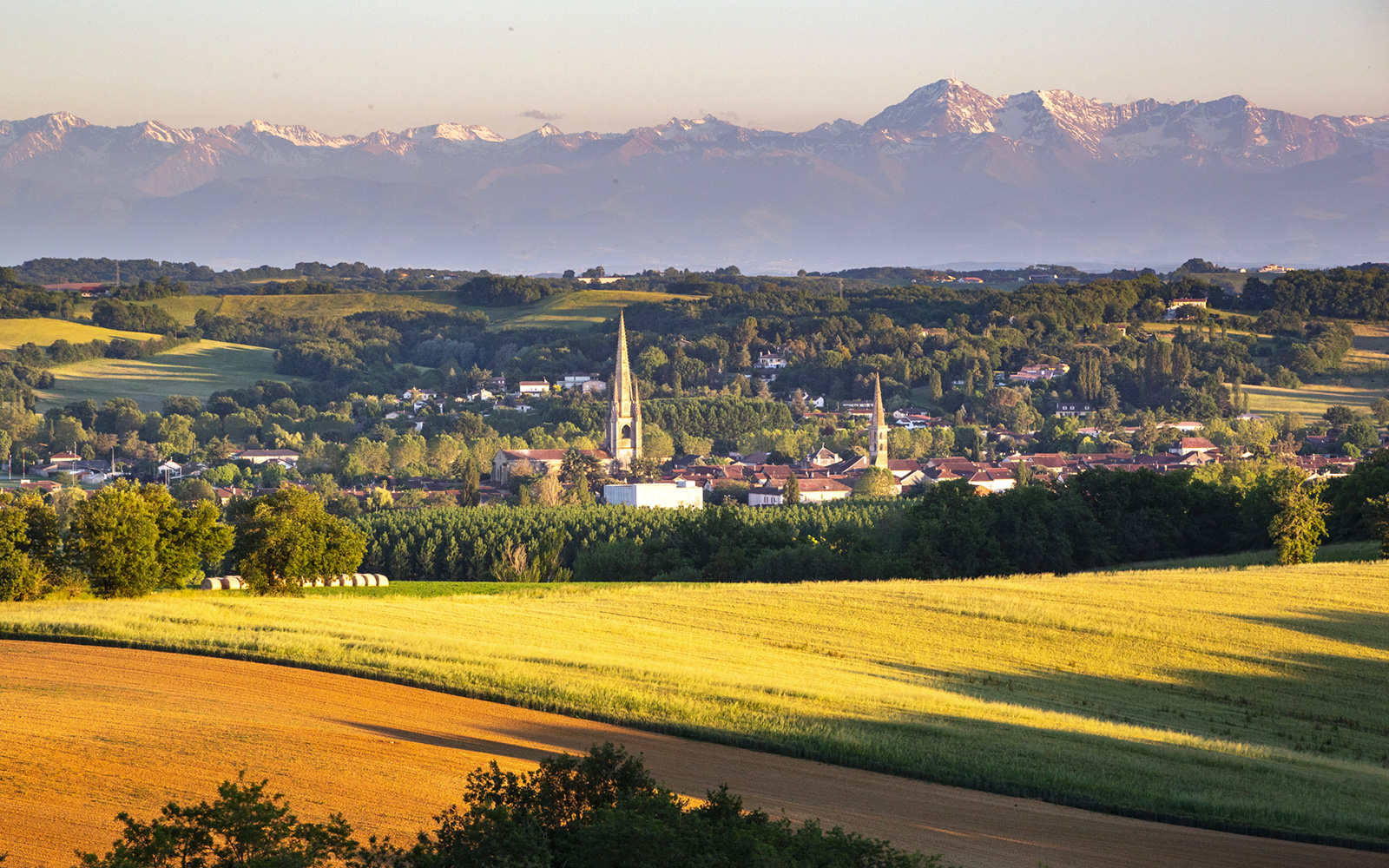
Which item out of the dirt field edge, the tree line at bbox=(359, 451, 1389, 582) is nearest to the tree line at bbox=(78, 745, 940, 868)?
the dirt field edge

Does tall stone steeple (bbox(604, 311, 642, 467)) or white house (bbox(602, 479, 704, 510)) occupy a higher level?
tall stone steeple (bbox(604, 311, 642, 467))

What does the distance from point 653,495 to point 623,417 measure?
37314mm

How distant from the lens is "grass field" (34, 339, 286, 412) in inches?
6038

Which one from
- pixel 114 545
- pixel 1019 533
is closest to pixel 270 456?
pixel 1019 533

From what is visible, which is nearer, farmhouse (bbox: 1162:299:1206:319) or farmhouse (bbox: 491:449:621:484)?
farmhouse (bbox: 491:449:621:484)

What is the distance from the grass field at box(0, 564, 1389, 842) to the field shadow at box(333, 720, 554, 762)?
2.38 meters

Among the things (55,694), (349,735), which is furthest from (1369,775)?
Answer: (55,694)

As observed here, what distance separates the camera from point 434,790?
14672mm

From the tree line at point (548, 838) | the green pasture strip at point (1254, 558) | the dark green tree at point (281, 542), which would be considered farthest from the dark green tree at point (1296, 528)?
the tree line at point (548, 838)

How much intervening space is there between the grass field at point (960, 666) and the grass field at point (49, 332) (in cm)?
15215

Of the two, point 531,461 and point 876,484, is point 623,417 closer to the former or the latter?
point 531,461

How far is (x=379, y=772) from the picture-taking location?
15367 millimetres

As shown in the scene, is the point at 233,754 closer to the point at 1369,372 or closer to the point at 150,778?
the point at 150,778

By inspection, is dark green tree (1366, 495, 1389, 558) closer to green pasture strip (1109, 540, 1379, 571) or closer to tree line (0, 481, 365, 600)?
green pasture strip (1109, 540, 1379, 571)
